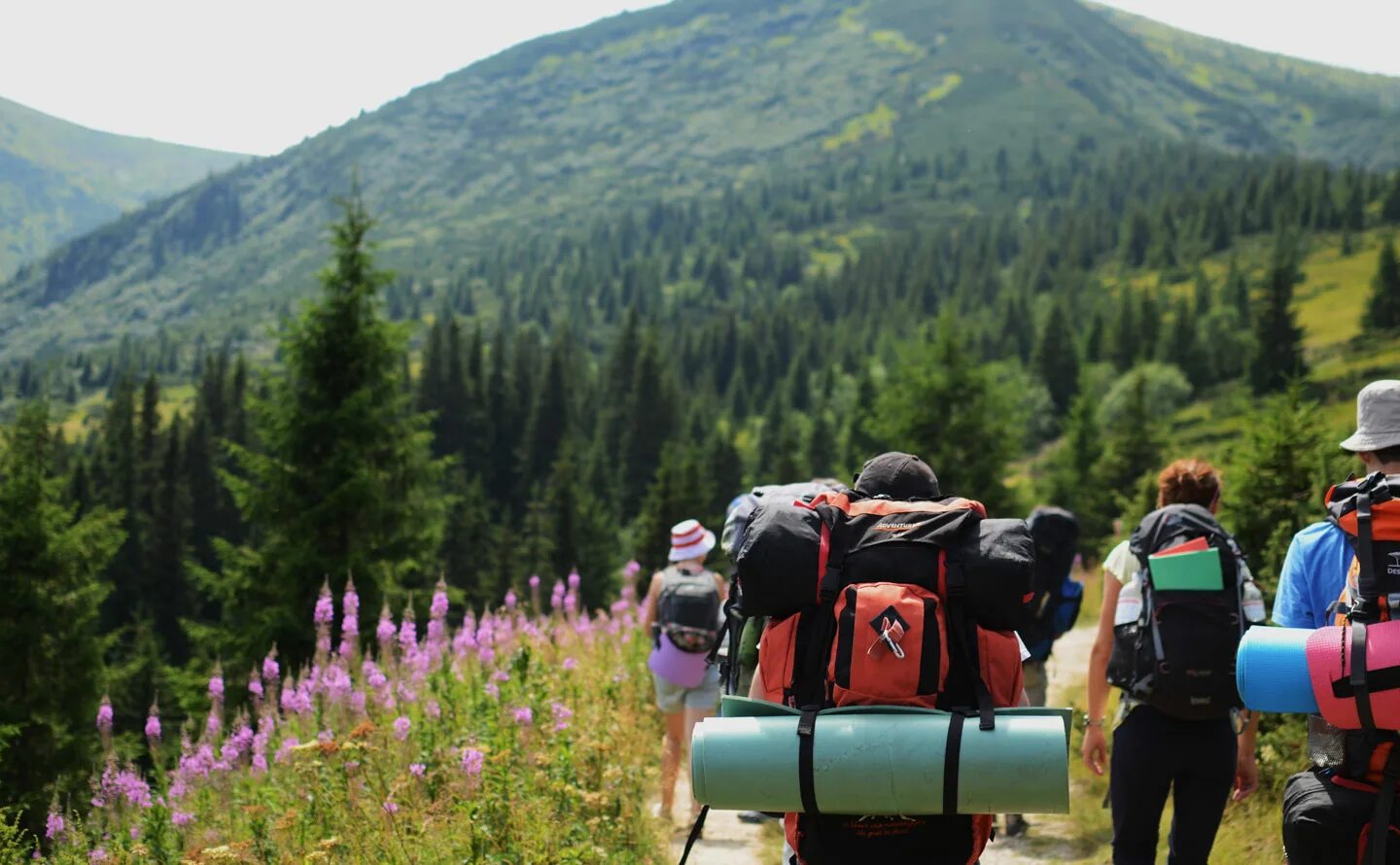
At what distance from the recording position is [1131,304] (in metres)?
112

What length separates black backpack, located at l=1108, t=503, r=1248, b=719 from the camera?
14.0 ft

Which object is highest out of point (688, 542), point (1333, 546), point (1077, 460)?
point (1333, 546)

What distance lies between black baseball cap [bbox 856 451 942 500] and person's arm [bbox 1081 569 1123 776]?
155cm

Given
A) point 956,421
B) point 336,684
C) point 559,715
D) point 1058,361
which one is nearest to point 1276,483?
point 559,715

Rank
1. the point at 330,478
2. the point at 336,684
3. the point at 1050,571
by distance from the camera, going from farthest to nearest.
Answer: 1. the point at 330,478
2. the point at 1050,571
3. the point at 336,684

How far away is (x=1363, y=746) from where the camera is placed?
3264 millimetres

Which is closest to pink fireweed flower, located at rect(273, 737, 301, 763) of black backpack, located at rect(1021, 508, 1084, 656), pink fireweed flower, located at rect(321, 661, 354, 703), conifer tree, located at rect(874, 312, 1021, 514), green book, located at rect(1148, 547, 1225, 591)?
pink fireweed flower, located at rect(321, 661, 354, 703)

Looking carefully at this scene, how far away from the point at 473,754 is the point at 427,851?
1.54ft

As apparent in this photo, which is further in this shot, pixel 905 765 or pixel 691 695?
pixel 691 695

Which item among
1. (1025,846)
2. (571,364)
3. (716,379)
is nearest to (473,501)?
(571,364)

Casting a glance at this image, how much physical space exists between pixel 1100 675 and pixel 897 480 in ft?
5.95

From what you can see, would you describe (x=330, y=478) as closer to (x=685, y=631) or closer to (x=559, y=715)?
(x=559, y=715)

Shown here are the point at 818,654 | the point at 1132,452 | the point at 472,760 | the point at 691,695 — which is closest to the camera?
the point at 818,654

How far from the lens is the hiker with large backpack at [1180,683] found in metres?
4.30
